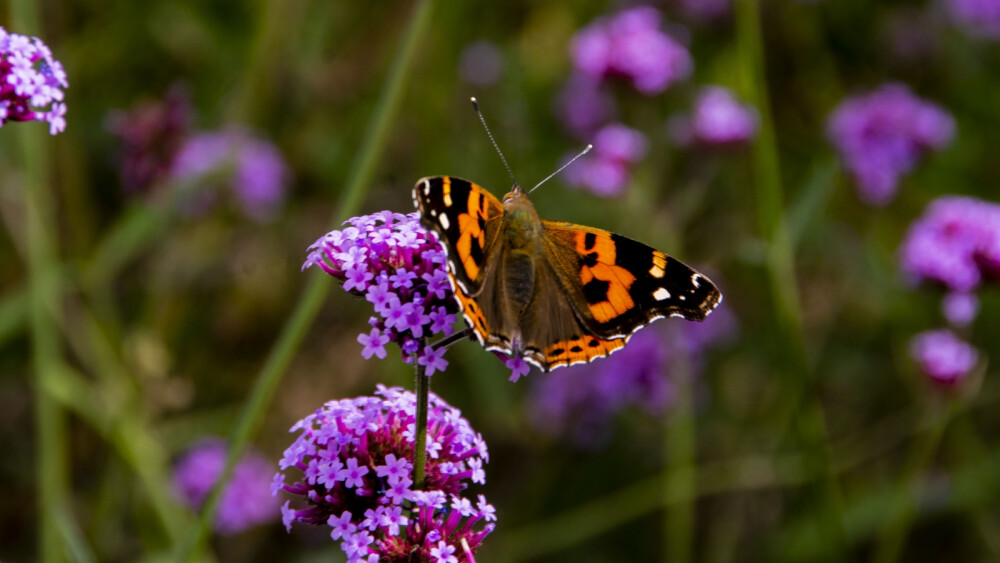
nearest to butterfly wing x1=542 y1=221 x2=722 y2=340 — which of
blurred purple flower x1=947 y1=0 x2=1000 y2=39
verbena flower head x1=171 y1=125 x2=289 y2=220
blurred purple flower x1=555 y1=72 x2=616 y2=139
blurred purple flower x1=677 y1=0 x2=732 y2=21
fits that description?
verbena flower head x1=171 y1=125 x2=289 y2=220

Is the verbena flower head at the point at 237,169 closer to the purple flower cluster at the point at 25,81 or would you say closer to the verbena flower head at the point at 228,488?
the verbena flower head at the point at 228,488

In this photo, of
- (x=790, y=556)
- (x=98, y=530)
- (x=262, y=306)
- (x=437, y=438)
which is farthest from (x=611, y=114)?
(x=437, y=438)

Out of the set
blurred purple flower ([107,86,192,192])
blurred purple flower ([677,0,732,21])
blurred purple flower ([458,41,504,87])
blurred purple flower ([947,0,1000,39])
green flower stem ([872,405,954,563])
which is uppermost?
blurred purple flower ([458,41,504,87])

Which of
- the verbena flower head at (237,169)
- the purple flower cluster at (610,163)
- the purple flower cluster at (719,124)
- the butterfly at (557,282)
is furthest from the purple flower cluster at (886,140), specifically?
the verbena flower head at (237,169)

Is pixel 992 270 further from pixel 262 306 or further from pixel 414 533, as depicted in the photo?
pixel 262 306

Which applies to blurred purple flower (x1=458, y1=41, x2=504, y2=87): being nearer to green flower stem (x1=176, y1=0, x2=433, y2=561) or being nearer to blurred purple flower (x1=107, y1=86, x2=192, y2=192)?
blurred purple flower (x1=107, y1=86, x2=192, y2=192)
